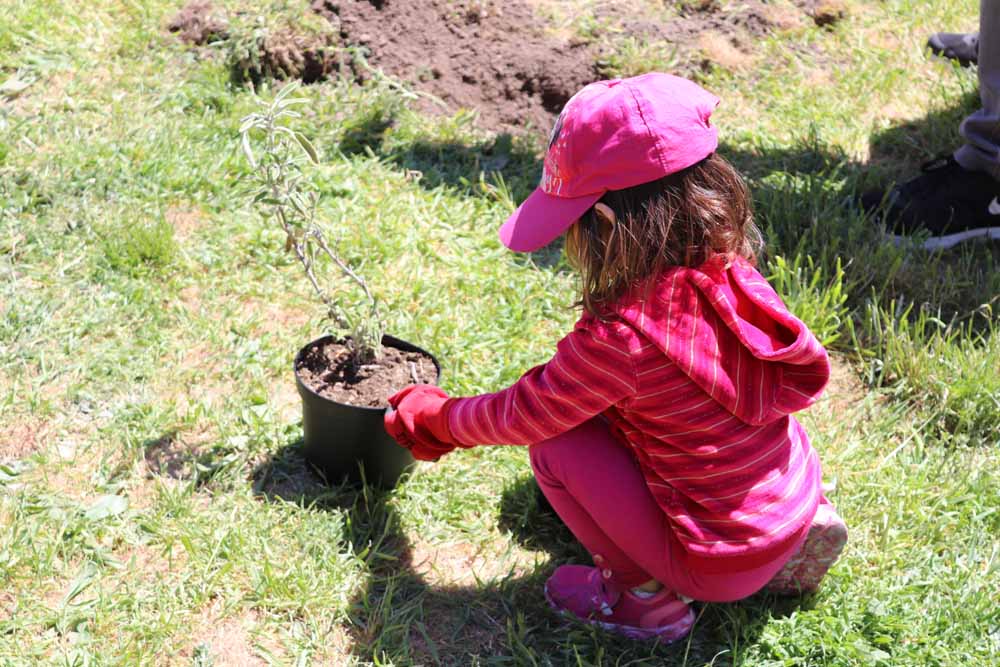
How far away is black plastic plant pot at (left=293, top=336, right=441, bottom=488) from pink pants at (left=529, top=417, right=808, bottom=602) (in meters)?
0.44

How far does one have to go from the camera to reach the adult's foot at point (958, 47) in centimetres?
464

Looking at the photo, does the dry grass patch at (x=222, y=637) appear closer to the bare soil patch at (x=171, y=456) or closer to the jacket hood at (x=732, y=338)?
the bare soil patch at (x=171, y=456)

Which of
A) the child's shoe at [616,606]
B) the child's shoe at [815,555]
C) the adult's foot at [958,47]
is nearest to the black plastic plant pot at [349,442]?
the child's shoe at [616,606]

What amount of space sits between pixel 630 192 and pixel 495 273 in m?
1.53

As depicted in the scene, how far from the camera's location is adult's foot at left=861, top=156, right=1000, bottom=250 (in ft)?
11.8

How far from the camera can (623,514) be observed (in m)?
2.14

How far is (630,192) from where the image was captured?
1905 mm

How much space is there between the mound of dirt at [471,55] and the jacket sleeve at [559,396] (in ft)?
7.22

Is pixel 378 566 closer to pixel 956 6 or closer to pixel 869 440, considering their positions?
pixel 869 440

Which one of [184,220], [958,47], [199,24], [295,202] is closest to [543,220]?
[295,202]

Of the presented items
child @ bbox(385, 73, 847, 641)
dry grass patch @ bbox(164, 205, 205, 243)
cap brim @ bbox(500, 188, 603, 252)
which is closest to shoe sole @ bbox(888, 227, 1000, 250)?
child @ bbox(385, 73, 847, 641)

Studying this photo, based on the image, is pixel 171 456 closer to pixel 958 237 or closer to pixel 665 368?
pixel 665 368

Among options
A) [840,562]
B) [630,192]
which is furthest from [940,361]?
[630,192]

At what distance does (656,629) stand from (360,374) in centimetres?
95
